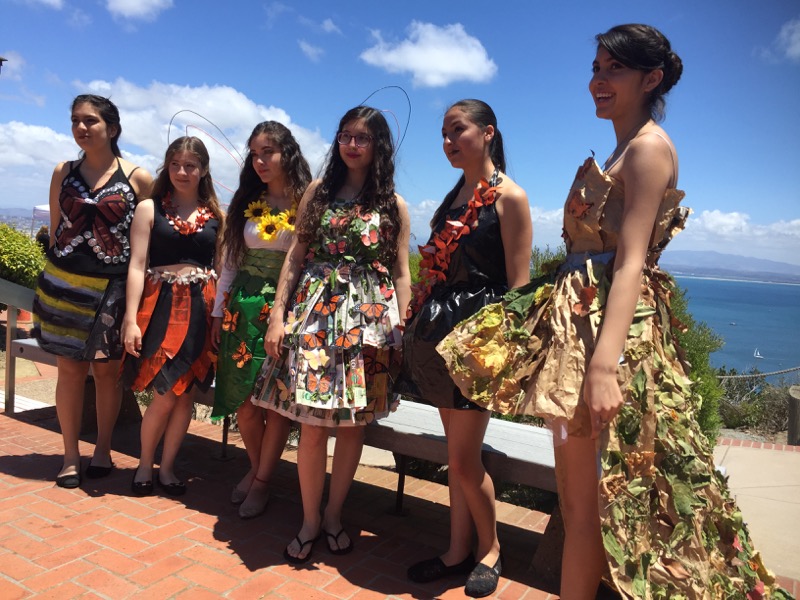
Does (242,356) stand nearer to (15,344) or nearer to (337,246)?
(337,246)

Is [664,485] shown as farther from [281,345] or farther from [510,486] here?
[510,486]

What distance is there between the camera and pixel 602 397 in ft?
5.93

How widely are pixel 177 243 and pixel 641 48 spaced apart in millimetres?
2642

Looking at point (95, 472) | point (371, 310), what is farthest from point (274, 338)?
point (95, 472)

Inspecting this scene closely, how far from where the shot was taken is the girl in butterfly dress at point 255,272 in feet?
10.9

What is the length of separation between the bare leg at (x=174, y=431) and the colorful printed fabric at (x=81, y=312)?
45cm

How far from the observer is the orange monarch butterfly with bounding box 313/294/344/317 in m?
2.94

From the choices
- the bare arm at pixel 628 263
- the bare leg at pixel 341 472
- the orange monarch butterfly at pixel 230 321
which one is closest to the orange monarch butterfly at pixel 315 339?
the bare leg at pixel 341 472

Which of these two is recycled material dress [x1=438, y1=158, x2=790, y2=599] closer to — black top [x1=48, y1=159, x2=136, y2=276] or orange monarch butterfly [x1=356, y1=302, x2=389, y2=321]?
orange monarch butterfly [x1=356, y1=302, x2=389, y2=321]

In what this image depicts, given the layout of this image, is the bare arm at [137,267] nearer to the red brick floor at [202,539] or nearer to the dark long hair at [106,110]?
the dark long hair at [106,110]

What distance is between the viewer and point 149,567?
9.41 feet

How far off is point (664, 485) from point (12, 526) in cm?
307

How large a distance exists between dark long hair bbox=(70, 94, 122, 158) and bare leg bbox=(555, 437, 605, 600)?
10.5 feet

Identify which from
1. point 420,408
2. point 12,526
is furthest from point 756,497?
point 12,526
